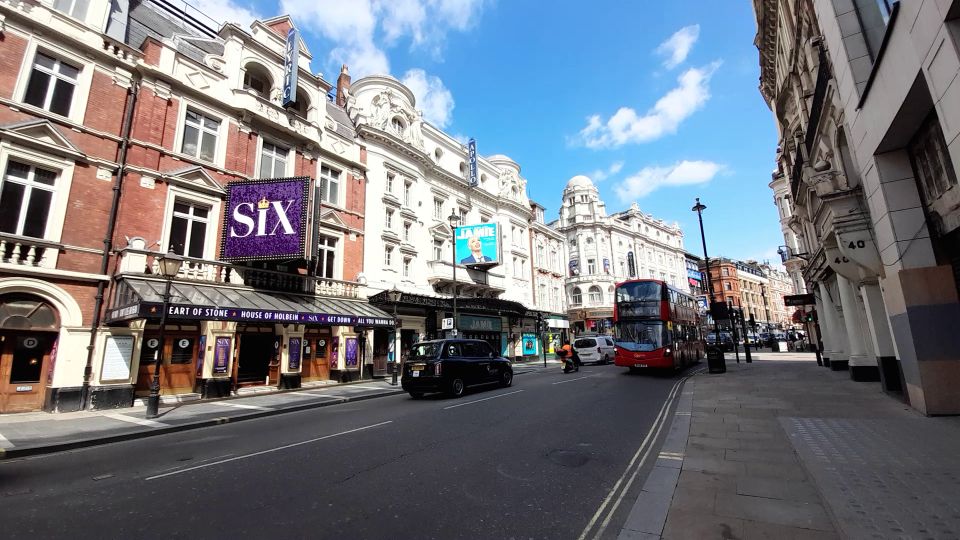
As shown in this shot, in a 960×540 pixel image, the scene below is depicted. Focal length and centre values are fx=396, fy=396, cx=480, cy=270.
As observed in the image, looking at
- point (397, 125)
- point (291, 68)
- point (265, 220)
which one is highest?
point (397, 125)

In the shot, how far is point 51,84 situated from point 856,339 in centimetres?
2888

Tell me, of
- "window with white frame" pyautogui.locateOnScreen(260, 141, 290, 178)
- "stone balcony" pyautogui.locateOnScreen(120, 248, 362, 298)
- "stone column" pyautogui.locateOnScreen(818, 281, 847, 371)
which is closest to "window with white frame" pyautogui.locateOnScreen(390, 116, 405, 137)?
"window with white frame" pyautogui.locateOnScreen(260, 141, 290, 178)

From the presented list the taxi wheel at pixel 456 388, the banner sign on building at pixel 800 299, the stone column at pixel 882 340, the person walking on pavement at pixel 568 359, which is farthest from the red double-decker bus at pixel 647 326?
the taxi wheel at pixel 456 388

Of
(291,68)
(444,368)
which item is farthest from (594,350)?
(291,68)

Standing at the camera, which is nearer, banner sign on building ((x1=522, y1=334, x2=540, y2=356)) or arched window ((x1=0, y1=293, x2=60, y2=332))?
arched window ((x1=0, y1=293, x2=60, y2=332))

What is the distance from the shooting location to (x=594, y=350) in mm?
29188

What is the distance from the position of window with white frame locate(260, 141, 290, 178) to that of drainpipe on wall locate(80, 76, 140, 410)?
15.9ft

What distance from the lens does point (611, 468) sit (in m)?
5.65

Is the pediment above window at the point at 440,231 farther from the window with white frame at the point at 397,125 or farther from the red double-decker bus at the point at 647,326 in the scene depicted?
the red double-decker bus at the point at 647,326

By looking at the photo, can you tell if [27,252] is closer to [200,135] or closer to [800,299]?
[200,135]

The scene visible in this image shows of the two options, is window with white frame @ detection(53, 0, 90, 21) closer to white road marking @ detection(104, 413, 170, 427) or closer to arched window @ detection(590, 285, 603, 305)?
white road marking @ detection(104, 413, 170, 427)

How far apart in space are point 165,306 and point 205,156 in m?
8.22

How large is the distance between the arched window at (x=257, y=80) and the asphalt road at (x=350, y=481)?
16.7m

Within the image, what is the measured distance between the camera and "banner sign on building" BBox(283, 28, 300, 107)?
18.7 metres
